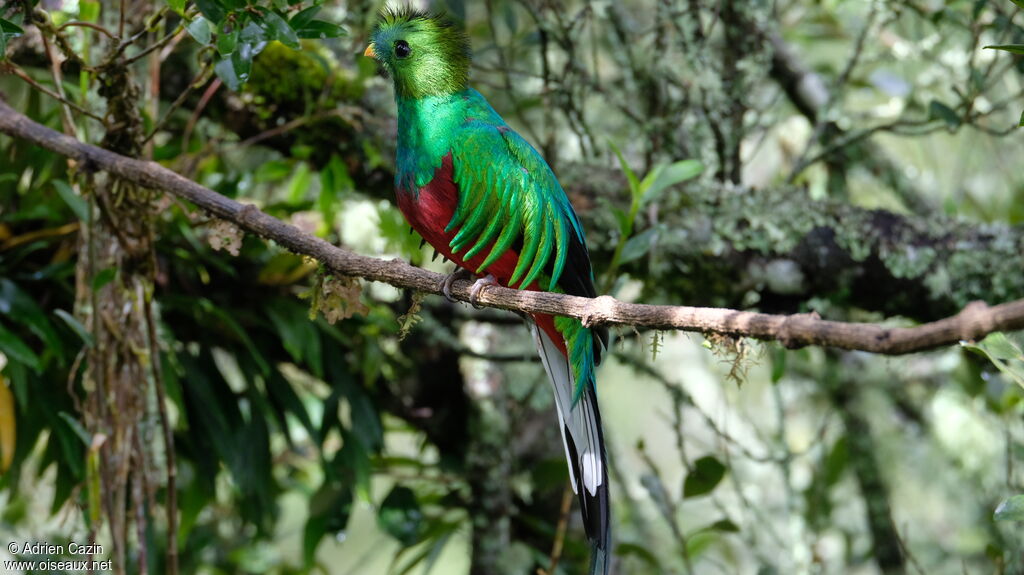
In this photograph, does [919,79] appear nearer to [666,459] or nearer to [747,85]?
[747,85]

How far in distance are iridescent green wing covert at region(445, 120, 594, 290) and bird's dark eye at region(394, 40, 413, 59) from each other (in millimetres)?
301

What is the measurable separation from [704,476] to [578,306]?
148cm

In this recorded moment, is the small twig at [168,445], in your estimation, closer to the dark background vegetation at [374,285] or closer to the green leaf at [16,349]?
the dark background vegetation at [374,285]

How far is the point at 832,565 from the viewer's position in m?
4.76

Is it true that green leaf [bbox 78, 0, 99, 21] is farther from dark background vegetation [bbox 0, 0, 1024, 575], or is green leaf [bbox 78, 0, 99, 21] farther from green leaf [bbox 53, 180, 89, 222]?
green leaf [bbox 53, 180, 89, 222]

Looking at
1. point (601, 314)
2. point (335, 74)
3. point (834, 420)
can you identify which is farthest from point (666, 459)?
point (601, 314)

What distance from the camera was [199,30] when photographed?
1.79 metres

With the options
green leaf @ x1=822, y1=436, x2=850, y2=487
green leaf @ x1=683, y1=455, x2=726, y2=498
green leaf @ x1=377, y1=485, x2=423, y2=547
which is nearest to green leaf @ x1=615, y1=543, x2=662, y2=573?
green leaf @ x1=683, y1=455, x2=726, y2=498

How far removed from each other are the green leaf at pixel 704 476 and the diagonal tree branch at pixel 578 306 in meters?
1.07

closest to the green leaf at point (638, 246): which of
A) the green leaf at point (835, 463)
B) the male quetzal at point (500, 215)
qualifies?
the male quetzal at point (500, 215)

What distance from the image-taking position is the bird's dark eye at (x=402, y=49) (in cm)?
220

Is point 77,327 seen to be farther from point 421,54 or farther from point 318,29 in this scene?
point 421,54

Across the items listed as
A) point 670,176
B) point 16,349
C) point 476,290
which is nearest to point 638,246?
point 670,176

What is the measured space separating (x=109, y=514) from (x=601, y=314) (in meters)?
1.47
